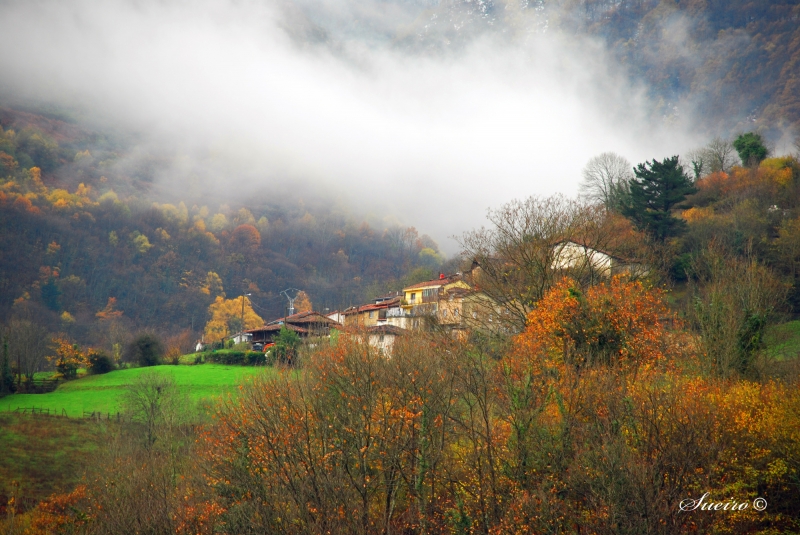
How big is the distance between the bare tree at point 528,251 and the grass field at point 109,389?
2163cm

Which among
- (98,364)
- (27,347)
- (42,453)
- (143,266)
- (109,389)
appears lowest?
(42,453)

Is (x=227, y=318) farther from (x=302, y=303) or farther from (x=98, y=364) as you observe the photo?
(x=98, y=364)

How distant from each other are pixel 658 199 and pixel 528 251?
2746 centimetres

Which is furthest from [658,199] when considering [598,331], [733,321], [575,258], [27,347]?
[27,347]

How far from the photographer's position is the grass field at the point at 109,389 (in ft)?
173

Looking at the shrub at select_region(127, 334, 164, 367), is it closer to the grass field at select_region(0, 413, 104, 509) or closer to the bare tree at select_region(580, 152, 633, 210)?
the grass field at select_region(0, 413, 104, 509)

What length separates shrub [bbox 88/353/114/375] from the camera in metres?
68.2

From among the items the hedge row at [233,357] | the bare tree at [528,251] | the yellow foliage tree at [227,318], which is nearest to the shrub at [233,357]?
the hedge row at [233,357]

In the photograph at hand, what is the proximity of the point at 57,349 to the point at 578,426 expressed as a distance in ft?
227

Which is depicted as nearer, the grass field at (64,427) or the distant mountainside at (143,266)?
the grass field at (64,427)

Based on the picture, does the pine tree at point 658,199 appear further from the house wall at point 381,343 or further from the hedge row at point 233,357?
the hedge row at point 233,357

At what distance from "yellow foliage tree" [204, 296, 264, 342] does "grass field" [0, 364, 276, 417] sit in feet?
163

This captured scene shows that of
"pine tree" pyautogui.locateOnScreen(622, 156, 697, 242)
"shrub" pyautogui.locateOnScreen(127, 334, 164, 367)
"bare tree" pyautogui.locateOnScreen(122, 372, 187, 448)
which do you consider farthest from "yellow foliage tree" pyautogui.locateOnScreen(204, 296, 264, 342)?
"pine tree" pyautogui.locateOnScreen(622, 156, 697, 242)

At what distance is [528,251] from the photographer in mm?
37156
